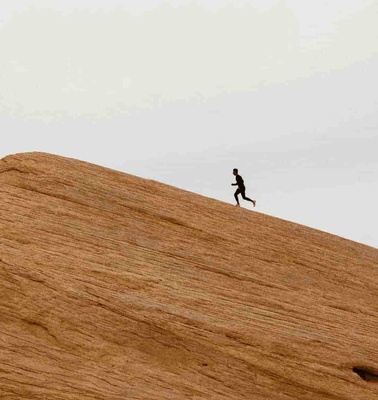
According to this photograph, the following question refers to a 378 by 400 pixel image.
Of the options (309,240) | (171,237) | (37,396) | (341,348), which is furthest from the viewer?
(309,240)

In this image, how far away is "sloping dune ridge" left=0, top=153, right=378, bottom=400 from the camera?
69.6 ft

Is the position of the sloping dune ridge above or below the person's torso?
below

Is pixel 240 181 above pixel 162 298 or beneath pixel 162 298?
above

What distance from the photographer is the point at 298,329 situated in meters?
24.0

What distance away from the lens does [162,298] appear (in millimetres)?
23469

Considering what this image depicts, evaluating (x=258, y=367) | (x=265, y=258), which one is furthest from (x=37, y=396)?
(x=265, y=258)

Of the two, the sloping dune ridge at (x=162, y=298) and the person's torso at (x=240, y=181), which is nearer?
the sloping dune ridge at (x=162, y=298)

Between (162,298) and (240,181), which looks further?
(240,181)

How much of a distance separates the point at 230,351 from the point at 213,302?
1.89 m

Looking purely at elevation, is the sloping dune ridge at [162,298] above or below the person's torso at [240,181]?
below

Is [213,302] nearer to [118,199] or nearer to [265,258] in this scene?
[265,258]

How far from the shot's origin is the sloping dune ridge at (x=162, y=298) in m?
21.2

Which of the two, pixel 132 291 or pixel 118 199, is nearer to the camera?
pixel 132 291

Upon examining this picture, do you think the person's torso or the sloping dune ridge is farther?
the person's torso
